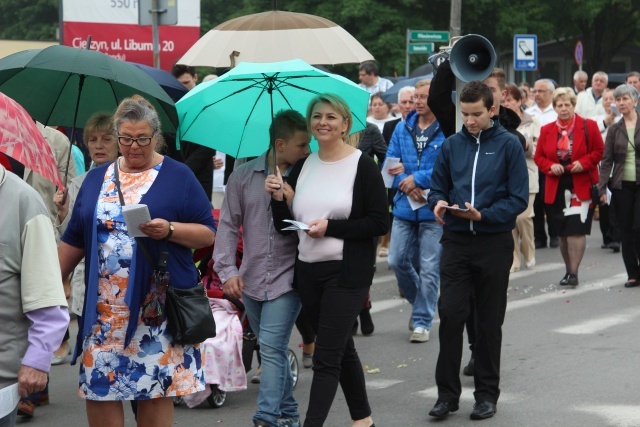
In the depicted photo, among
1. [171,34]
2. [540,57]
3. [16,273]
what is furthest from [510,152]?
[540,57]

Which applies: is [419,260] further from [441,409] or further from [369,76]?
[369,76]

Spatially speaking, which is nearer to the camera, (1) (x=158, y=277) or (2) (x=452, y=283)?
(1) (x=158, y=277)

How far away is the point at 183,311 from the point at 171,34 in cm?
1558

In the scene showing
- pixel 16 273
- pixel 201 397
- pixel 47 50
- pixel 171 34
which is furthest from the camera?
pixel 171 34

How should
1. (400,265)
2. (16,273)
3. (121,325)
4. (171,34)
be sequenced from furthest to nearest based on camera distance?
(171,34)
(400,265)
(121,325)
(16,273)

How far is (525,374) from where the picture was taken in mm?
8586

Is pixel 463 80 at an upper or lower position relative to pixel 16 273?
upper

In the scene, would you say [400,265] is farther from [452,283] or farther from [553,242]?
[553,242]

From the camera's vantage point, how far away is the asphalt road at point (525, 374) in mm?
7480

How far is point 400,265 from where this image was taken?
1020cm

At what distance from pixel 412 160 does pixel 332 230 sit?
388 cm

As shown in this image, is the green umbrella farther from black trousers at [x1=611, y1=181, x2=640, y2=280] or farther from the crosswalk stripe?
black trousers at [x1=611, y1=181, x2=640, y2=280]

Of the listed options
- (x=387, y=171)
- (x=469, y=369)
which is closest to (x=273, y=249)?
(x=469, y=369)

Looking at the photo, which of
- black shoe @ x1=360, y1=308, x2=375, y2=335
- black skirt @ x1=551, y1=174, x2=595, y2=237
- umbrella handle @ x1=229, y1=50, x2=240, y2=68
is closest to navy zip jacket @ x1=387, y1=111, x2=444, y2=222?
black shoe @ x1=360, y1=308, x2=375, y2=335
